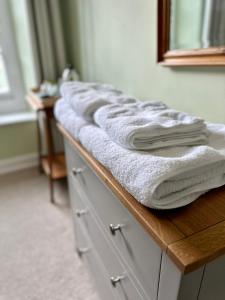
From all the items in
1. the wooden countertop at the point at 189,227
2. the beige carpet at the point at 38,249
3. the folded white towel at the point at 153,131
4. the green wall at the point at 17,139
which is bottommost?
the beige carpet at the point at 38,249

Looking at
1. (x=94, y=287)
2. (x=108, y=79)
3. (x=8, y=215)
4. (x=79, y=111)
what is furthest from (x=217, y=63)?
(x=8, y=215)

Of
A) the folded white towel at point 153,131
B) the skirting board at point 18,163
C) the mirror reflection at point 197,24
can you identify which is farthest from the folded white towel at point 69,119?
the skirting board at point 18,163

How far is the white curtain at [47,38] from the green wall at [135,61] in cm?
19

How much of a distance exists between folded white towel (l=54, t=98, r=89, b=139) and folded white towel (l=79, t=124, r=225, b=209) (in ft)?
0.97

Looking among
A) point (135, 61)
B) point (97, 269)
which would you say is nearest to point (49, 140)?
point (135, 61)

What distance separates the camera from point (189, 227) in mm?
438

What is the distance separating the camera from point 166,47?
93 centimetres

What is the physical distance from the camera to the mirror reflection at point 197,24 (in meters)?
0.72

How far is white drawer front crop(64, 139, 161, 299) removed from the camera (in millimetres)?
508

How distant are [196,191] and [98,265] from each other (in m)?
0.71

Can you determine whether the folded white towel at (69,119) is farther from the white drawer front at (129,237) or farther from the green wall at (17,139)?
the green wall at (17,139)

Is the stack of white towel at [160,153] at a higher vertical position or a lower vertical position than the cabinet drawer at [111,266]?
higher

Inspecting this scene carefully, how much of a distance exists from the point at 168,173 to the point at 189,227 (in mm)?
111

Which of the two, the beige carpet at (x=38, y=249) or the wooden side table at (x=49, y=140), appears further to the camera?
the wooden side table at (x=49, y=140)
